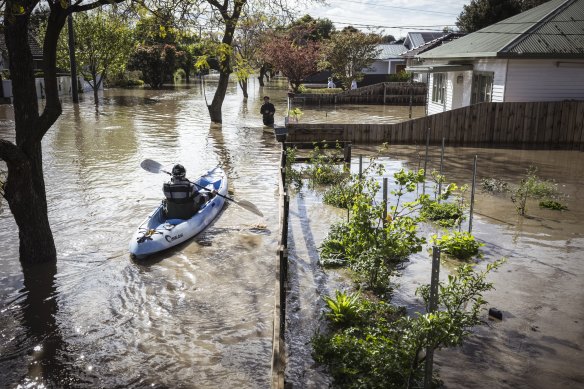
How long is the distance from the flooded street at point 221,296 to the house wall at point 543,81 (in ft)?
22.2

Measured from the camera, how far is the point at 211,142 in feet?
78.5

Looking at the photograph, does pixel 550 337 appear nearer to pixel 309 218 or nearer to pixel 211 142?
pixel 309 218

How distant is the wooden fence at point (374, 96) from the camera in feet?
131

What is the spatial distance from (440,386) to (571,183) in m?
12.2

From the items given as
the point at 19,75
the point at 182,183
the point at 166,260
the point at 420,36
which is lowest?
the point at 166,260

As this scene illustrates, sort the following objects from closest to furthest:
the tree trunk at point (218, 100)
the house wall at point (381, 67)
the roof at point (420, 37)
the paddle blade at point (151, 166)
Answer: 1. the paddle blade at point (151, 166)
2. the tree trunk at point (218, 100)
3. the roof at point (420, 37)
4. the house wall at point (381, 67)

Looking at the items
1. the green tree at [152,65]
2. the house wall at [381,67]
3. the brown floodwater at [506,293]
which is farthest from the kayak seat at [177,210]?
the house wall at [381,67]

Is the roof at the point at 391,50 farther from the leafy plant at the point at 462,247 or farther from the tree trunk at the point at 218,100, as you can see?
the leafy plant at the point at 462,247

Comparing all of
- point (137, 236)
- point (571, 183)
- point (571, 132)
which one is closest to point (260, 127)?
point (571, 132)

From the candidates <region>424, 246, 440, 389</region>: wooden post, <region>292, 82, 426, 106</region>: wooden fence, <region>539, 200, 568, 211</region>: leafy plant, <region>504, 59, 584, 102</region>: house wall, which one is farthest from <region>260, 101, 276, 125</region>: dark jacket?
<region>424, 246, 440, 389</region>: wooden post

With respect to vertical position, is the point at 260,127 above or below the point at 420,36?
below

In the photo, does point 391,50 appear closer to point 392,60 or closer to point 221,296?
point 392,60

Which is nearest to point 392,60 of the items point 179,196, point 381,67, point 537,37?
point 381,67

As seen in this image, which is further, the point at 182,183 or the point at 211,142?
the point at 211,142
